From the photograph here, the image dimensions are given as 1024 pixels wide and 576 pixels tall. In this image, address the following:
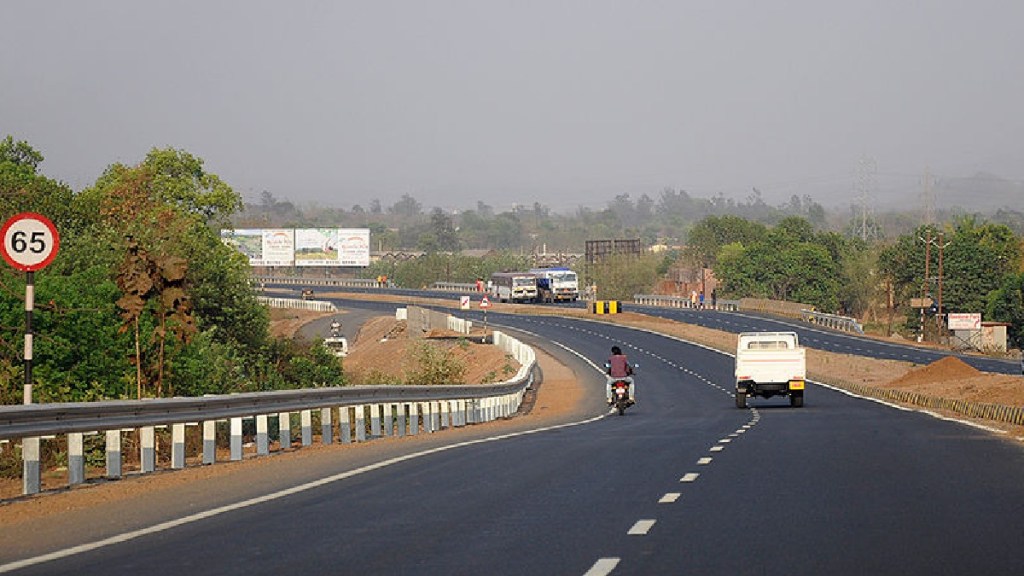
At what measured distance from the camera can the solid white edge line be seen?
10139 millimetres

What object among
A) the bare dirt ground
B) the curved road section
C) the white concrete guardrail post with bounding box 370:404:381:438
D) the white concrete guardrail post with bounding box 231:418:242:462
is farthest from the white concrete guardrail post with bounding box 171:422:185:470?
the white concrete guardrail post with bounding box 370:404:381:438

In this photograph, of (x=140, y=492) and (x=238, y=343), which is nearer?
(x=140, y=492)

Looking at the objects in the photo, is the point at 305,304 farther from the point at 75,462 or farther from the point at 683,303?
the point at 75,462

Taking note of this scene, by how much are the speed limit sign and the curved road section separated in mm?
4740

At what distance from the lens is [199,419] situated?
21.5 metres

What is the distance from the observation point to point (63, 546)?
40.7 ft

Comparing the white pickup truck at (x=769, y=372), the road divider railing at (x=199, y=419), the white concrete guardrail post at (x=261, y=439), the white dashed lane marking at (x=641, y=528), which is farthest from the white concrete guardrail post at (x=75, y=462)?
the white pickup truck at (x=769, y=372)

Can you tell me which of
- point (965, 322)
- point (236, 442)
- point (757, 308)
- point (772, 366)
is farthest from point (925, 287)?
point (236, 442)

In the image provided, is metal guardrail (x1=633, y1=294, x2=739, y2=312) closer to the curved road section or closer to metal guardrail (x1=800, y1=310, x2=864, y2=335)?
metal guardrail (x1=800, y1=310, x2=864, y2=335)

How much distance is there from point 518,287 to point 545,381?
78187 millimetres

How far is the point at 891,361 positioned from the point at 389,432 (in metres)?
68.8

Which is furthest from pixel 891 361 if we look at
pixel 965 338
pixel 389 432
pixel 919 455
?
pixel 919 455

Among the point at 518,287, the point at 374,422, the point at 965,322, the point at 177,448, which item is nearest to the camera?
the point at 177,448

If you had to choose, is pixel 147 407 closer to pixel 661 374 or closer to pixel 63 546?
pixel 63 546
